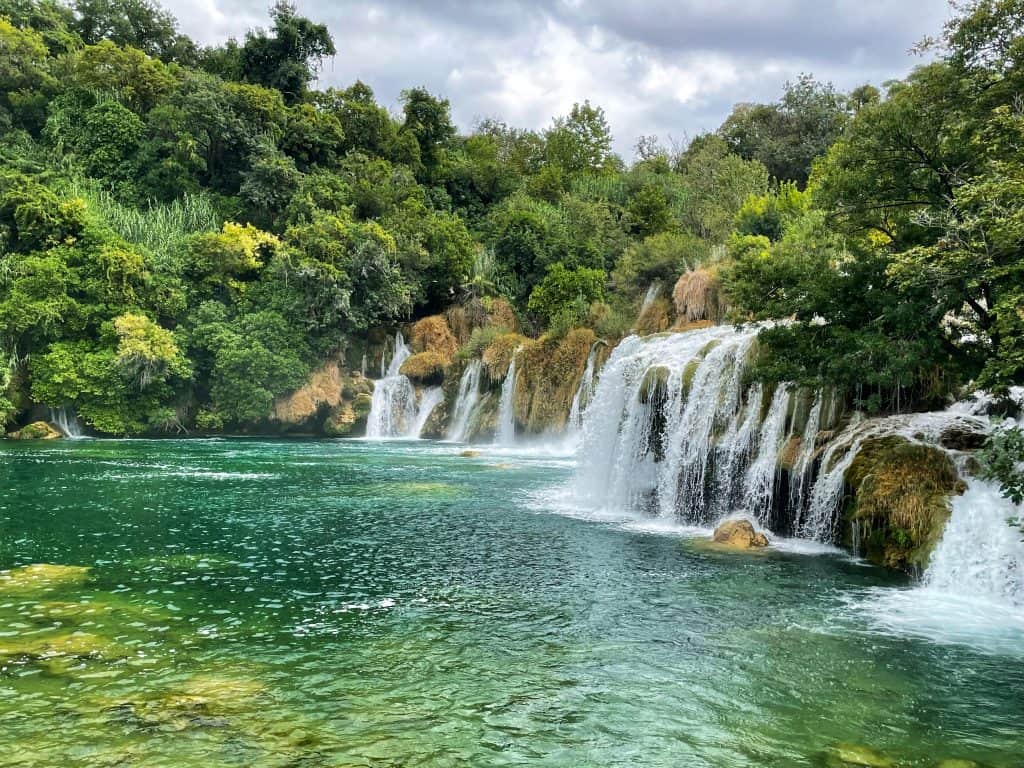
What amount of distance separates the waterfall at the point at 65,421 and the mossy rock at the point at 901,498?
3581 centimetres

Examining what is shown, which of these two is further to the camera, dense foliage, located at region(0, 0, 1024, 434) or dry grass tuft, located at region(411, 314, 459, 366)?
dry grass tuft, located at region(411, 314, 459, 366)

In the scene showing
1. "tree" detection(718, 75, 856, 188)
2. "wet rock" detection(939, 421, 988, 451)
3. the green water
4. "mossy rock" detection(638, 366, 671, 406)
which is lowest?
the green water

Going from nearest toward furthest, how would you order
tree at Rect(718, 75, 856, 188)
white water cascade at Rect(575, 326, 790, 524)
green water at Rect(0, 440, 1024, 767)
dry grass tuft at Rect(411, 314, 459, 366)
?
1. green water at Rect(0, 440, 1024, 767)
2. white water cascade at Rect(575, 326, 790, 524)
3. dry grass tuft at Rect(411, 314, 459, 366)
4. tree at Rect(718, 75, 856, 188)

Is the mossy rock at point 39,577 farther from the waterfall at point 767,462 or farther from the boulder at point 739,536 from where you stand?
the waterfall at point 767,462

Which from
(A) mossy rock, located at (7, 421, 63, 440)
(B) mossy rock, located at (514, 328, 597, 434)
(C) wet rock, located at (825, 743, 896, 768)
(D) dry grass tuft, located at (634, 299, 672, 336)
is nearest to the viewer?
(C) wet rock, located at (825, 743, 896, 768)

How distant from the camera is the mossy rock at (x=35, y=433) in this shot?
3312cm

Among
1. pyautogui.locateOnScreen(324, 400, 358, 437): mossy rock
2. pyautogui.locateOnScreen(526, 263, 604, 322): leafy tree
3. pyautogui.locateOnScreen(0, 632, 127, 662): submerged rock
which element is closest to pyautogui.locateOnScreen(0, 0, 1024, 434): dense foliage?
pyautogui.locateOnScreen(526, 263, 604, 322): leafy tree

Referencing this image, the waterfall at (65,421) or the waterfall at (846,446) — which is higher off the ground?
the waterfall at (846,446)

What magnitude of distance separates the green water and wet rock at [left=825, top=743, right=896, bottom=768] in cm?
9

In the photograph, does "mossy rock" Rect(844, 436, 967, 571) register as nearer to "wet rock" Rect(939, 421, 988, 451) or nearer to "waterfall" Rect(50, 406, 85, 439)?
"wet rock" Rect(939, 421, 988, 451)

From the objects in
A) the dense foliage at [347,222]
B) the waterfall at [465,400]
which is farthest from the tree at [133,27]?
the waterfall at [465,400]

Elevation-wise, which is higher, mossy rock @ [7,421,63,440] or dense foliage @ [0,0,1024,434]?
dense foliage @ [0,0,1024,434]

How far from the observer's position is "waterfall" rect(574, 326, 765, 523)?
1514 cm

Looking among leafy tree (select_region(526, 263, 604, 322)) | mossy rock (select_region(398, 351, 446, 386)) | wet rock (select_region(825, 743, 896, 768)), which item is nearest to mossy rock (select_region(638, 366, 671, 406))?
wet rock (select_region(825, 743, 896, 768))
